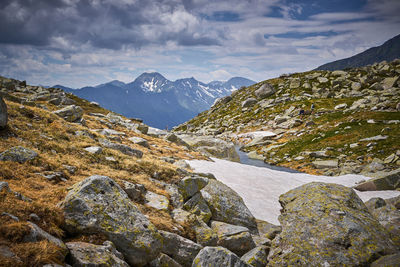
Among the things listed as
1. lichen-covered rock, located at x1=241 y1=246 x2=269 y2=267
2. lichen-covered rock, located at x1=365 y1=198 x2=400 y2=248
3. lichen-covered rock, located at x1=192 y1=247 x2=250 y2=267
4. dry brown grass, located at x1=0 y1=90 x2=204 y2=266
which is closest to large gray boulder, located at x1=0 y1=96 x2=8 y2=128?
dry brown grass, located at x1=0 y1=90 x2=204 y2=266

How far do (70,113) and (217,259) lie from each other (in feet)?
89.5

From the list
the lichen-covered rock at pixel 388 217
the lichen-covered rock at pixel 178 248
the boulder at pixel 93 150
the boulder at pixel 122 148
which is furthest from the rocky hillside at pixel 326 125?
the boulder at pixel 93 150

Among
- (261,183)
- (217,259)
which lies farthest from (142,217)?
(261,183)

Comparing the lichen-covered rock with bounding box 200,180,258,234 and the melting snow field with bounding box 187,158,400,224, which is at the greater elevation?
the lichen-covered rock with bounding box 200,180,258,234

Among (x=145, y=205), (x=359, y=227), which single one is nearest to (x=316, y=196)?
(x=359, y=227)

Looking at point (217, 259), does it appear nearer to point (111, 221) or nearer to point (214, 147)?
point (111, 221)

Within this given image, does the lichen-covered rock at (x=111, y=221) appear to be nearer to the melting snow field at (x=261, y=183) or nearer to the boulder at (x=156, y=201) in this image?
the boulder at (x=156, y=201)

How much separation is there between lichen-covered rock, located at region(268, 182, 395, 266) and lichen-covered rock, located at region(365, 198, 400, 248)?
0.78 metres

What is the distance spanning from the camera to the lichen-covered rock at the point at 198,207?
13.1m

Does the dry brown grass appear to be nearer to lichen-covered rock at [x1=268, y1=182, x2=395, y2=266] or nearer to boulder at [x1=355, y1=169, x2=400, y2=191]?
lichen-covered rock at [x1=268, y1=182, x2=395, y2=266]

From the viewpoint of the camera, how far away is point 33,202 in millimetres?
7617

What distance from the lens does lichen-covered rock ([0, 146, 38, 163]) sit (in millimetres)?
10671

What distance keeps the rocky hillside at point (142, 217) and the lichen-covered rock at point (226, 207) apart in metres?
0.07

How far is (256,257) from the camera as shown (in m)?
10.6
